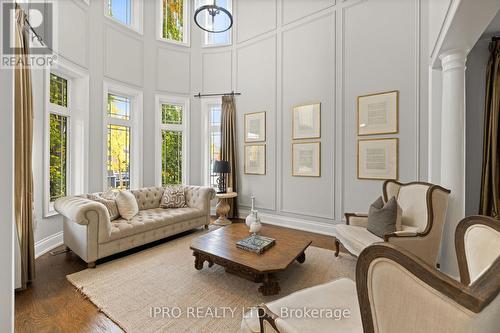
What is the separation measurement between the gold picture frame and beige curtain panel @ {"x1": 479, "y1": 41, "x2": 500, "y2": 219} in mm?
3306

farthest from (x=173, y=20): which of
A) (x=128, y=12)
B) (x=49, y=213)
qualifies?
(x=49, y=213)

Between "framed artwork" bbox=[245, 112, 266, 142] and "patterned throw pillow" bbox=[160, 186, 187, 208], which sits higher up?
"framed artwork" bbox=[245, 112, 266, 142]

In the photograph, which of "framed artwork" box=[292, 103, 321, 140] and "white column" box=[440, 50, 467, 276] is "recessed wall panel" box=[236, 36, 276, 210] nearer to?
"framed artwork" box=[292, 103, 321, 140]

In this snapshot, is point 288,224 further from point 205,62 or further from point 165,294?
point 205,62

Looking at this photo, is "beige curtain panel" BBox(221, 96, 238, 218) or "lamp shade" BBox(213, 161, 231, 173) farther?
"beige curtain panel" BBox(221, 96, 238, 218)

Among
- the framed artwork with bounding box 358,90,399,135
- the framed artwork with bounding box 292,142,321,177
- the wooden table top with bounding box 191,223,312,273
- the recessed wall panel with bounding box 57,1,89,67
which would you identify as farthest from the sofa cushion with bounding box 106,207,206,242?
the framed artwork with bounding box 358,90,399,135

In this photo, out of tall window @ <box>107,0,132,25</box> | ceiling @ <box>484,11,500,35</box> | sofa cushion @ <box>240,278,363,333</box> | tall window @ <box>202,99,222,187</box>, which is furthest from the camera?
tall window @ <box>202,99,222,187</box>

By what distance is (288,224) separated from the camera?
14.6 feet

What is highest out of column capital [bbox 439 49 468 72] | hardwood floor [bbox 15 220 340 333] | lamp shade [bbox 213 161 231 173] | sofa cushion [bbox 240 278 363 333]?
column capital [bbox 439 49 468 72]

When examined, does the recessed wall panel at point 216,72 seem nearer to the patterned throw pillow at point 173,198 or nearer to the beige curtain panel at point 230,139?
the beige curtain panel at point 230,139

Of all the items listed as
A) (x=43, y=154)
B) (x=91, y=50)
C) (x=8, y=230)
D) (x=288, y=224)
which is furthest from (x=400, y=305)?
(x=91, y=50)

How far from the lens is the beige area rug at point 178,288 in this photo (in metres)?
1.84

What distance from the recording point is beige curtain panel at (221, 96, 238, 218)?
5031mm

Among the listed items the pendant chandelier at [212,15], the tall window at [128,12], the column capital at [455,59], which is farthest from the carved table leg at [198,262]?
the tall window at [128,12]
